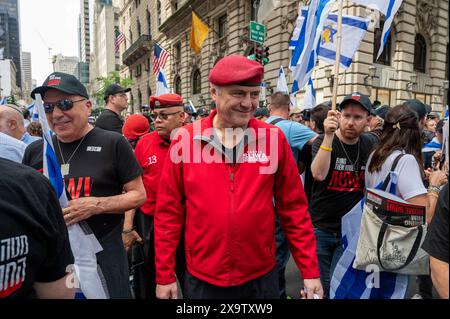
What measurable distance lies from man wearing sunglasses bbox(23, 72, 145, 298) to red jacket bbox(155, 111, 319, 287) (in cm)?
46

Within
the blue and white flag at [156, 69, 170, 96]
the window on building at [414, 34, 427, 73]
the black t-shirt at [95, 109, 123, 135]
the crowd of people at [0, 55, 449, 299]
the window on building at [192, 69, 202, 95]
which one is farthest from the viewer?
the window on building at [192, 69, 202, 95]

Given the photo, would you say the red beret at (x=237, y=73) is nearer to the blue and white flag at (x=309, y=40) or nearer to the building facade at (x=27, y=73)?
the building facade at (x=27, y=73)

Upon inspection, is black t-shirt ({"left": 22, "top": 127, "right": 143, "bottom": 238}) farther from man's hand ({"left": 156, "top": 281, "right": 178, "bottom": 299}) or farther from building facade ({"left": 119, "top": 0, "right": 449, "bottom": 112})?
building facade ({"left": 119, "top": 0, "right": 449, "bottom": 112})

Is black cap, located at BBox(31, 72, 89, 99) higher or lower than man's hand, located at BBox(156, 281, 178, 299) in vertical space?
higher

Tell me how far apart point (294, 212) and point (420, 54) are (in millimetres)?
22236

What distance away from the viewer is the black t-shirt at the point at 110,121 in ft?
16.2

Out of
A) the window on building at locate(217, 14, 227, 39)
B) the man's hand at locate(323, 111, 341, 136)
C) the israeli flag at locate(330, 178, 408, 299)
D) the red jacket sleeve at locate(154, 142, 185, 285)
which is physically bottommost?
the israeli flag at locate(330, 178, 408, 299)

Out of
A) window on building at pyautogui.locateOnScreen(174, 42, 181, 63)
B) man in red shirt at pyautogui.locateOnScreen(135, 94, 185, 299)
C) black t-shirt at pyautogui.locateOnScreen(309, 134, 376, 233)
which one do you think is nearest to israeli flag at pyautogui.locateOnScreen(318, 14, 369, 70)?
black t-shirt at pyautogui.locateOnScreen(309, 134, 376, 233)

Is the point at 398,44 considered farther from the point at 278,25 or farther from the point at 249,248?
the point at 249,248

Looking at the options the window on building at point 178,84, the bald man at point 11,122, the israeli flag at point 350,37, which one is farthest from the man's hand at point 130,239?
the window on building at point 178,84

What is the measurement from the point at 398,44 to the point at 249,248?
63.8 feet

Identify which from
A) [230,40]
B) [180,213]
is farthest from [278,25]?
[180,213]

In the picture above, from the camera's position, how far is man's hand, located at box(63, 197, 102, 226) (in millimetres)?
2075

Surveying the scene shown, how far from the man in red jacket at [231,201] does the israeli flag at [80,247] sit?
43 cm
